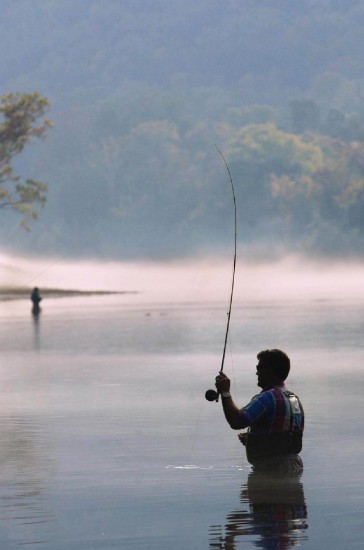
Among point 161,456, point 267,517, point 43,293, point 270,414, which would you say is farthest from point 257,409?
point 43,293

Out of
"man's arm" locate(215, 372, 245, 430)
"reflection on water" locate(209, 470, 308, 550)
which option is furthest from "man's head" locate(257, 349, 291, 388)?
"reflection on water" locate(209, 470, 308, 550)

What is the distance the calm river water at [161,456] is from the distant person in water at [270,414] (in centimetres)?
24

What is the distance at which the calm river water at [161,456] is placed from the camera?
10398 millimetres

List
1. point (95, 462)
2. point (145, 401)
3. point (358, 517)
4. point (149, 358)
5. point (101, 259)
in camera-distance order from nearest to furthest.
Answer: point (358, 517)
point (95, 462)
point (145, 401)
point (149, 358)
point (101, 259)

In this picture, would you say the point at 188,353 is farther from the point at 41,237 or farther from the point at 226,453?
the point at 41,237

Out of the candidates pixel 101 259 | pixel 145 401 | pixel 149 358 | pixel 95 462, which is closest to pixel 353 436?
pixel 95 462

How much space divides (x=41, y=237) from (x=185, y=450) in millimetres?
178493

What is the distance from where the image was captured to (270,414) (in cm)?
1181

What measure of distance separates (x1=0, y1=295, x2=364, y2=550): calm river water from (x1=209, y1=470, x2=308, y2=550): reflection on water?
0.05 ft

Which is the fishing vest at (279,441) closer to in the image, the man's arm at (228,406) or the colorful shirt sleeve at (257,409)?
the colorful shirt sleeve at (257,409)

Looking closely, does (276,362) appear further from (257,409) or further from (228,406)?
(228,406)

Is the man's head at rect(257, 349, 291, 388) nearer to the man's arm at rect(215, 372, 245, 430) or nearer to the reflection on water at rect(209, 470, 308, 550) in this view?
the man's arm at rect(215, 372, 245, 430)

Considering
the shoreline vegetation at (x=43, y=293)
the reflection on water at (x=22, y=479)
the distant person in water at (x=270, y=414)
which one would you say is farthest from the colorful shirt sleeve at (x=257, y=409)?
the shoreline vegetation at (x=43, y=293)

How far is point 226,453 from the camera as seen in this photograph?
578 inches
